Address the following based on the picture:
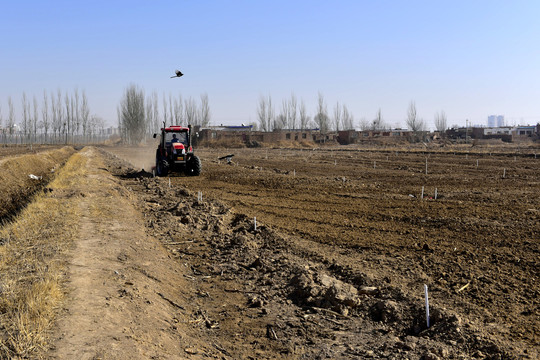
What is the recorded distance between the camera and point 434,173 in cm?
2841

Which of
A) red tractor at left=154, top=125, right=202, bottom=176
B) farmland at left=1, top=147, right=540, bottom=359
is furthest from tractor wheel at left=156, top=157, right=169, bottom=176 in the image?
farmland at left=1, top=147, right=540, bottom=359

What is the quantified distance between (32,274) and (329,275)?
4.87 m

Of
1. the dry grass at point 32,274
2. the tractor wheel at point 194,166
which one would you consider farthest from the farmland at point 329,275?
the tractor wheel at point 194,166

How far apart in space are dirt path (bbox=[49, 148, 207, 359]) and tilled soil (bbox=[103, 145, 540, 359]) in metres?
0.43

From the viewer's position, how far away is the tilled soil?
6.22 metres

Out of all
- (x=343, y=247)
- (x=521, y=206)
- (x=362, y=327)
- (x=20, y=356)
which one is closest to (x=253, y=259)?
(x=343, y=247)

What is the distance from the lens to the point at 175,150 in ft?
82.2

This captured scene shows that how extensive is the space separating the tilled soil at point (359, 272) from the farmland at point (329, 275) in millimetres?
29

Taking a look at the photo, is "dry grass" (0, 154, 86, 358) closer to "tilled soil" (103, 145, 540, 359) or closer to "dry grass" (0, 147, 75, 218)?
"tilled soil" (103, 145, 540, 359)

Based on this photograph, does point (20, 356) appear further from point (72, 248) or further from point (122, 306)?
point (72, 248)

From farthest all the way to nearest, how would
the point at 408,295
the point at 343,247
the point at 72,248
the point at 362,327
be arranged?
the point at 343,247
the point at 72,248
the point at 408,295
the point at 362,327

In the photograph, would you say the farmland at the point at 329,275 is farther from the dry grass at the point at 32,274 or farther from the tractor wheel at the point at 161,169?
the tractor wheel at the point at 161,169

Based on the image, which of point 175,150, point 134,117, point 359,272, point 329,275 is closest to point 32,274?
point 329,275

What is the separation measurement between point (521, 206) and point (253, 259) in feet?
35.0
